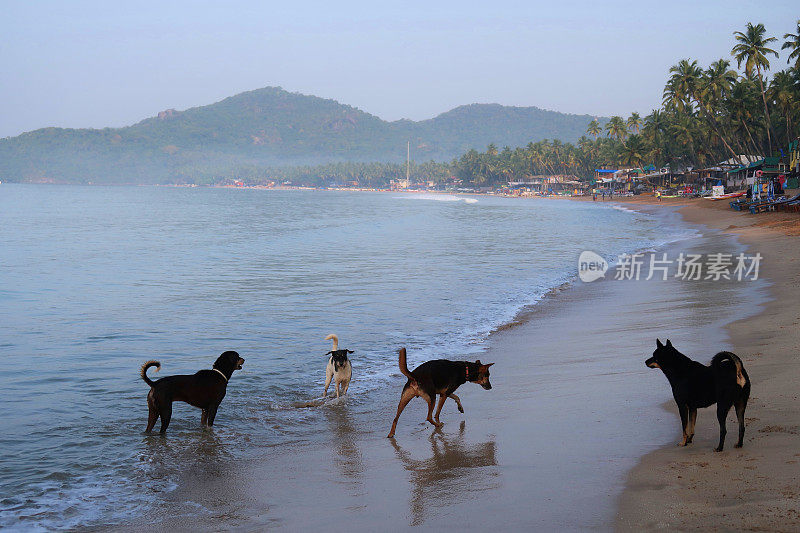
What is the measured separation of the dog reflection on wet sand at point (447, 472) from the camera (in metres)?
6.61

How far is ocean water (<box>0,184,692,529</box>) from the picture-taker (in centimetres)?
855

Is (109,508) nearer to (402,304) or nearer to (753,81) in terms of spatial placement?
(402,304)

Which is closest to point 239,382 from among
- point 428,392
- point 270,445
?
point 270,445

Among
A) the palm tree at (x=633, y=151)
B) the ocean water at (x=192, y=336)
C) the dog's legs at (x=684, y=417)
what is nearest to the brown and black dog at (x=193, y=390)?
the ocean water at (x=192, y=336)

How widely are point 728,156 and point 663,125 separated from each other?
2864cm

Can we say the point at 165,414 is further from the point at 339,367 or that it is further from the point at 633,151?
the point at 633,151

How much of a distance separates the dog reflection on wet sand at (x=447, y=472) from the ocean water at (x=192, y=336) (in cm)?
216

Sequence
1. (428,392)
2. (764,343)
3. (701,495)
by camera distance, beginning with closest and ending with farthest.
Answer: (701,495) < (428,392) < (764,343)

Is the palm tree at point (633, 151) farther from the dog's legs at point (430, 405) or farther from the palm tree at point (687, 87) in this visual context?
the dog's legs at point (430, 405)

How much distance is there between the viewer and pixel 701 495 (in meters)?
5.88

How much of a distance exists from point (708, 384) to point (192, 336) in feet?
43.5

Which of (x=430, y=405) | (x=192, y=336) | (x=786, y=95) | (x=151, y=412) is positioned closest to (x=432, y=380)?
(x=430, y=405)

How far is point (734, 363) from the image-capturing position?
6762mm

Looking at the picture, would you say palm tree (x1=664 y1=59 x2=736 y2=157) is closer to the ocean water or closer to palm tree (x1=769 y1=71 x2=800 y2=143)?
palm tree (x1=769 y1=71 x2=800 y2=143)
